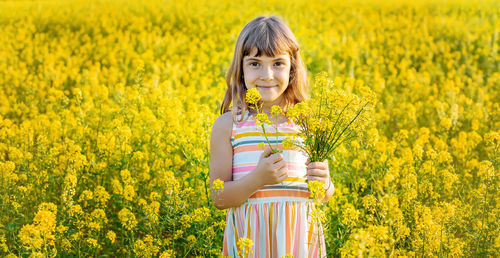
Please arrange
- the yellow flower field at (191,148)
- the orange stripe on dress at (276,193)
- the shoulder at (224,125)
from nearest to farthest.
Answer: the orange stripe on dress at (276,193) < the shoulder at (224,125) < the yellow flower field at (191,148)

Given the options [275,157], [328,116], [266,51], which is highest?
[266,51]

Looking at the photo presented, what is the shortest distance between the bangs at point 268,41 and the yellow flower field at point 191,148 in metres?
0.83

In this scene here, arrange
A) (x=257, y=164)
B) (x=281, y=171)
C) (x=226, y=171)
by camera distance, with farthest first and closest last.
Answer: (x=226, y=171), (x=257, y=164), (x=281, y=171)

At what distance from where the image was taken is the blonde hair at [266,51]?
7.39ft

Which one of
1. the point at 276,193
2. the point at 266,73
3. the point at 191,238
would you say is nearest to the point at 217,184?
the point at 276,193

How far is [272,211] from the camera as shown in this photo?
2213mm

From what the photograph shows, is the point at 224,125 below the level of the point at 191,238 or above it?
above

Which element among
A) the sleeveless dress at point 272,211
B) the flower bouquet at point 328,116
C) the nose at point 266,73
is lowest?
the sleeveless dress at point 272,211

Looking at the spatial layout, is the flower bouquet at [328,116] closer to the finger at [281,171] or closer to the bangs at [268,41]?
the finger at [281,171]

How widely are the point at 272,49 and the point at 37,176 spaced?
1.98m

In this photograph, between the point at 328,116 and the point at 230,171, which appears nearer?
the point at 328,116

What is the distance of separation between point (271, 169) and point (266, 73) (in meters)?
0.52

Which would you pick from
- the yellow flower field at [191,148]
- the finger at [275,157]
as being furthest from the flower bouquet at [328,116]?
the yellow flower field at [191,148]

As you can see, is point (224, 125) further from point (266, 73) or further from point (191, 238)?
point (191, 238)
